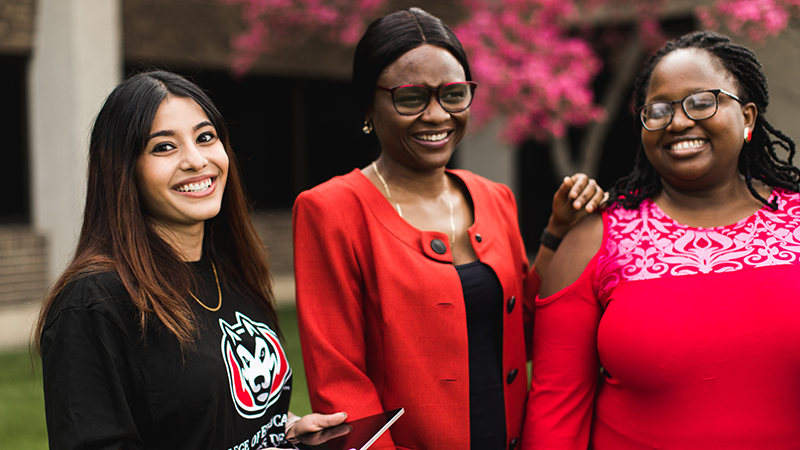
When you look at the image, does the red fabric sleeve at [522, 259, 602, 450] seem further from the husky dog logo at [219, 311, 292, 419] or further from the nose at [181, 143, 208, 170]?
the nose at [181, 143, 208, 170]

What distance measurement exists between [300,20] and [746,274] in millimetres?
7173

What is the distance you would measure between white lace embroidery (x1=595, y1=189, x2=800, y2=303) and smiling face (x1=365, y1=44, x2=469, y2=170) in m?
0.60

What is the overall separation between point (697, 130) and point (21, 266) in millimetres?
8145

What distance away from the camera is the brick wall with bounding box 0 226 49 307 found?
803cm

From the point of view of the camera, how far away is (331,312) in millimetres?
2100

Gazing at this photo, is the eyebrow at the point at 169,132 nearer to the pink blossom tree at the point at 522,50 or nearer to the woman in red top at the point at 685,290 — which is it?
the woman in red top at the point at 685,290

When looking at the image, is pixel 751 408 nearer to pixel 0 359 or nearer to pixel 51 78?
pixel 0 359

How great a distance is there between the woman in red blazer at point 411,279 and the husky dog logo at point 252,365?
11 cm

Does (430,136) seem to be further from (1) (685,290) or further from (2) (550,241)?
(1) (685,290)

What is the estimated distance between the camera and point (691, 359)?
1.95 meters

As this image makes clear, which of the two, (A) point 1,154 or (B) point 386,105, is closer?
(B) point 386,105

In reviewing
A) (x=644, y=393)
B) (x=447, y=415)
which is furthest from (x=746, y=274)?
(x=447, y=415)

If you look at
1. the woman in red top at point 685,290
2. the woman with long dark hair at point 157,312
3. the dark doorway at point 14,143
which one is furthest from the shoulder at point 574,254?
the dark doorway at point 14,143

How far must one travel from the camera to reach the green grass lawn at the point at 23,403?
4.59 metres
